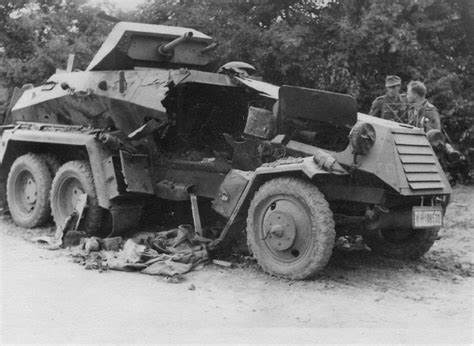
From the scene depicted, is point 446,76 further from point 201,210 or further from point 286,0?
point 201,210

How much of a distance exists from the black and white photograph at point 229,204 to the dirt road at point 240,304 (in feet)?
0.07

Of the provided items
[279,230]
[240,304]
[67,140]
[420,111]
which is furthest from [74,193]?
[420,111]

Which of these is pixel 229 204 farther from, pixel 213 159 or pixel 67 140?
pixel 67 140

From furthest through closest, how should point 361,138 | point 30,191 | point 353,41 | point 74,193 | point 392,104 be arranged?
1. point 353,41
2. point 30,191
3. point 74,193
4. point 392,104
5. point 361,138

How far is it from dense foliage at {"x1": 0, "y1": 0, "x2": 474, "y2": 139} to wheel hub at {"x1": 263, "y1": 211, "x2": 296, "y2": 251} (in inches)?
238

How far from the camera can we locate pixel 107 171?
25.1ft

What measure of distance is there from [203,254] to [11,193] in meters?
3.63

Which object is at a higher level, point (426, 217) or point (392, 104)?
point (392, 104)

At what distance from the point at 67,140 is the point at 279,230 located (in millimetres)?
3322

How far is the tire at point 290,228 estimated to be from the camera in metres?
5.80

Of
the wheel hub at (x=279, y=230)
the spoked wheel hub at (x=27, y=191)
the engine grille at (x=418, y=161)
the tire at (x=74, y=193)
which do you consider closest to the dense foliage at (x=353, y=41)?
the spoked wheel hub at (x=27, y=191)

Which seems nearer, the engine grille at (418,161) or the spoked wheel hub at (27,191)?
the engine grille at (418,161)

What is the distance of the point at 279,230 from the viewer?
603 cm

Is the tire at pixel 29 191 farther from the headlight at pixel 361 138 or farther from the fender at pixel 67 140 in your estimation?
the headlight at pixel 361 138
